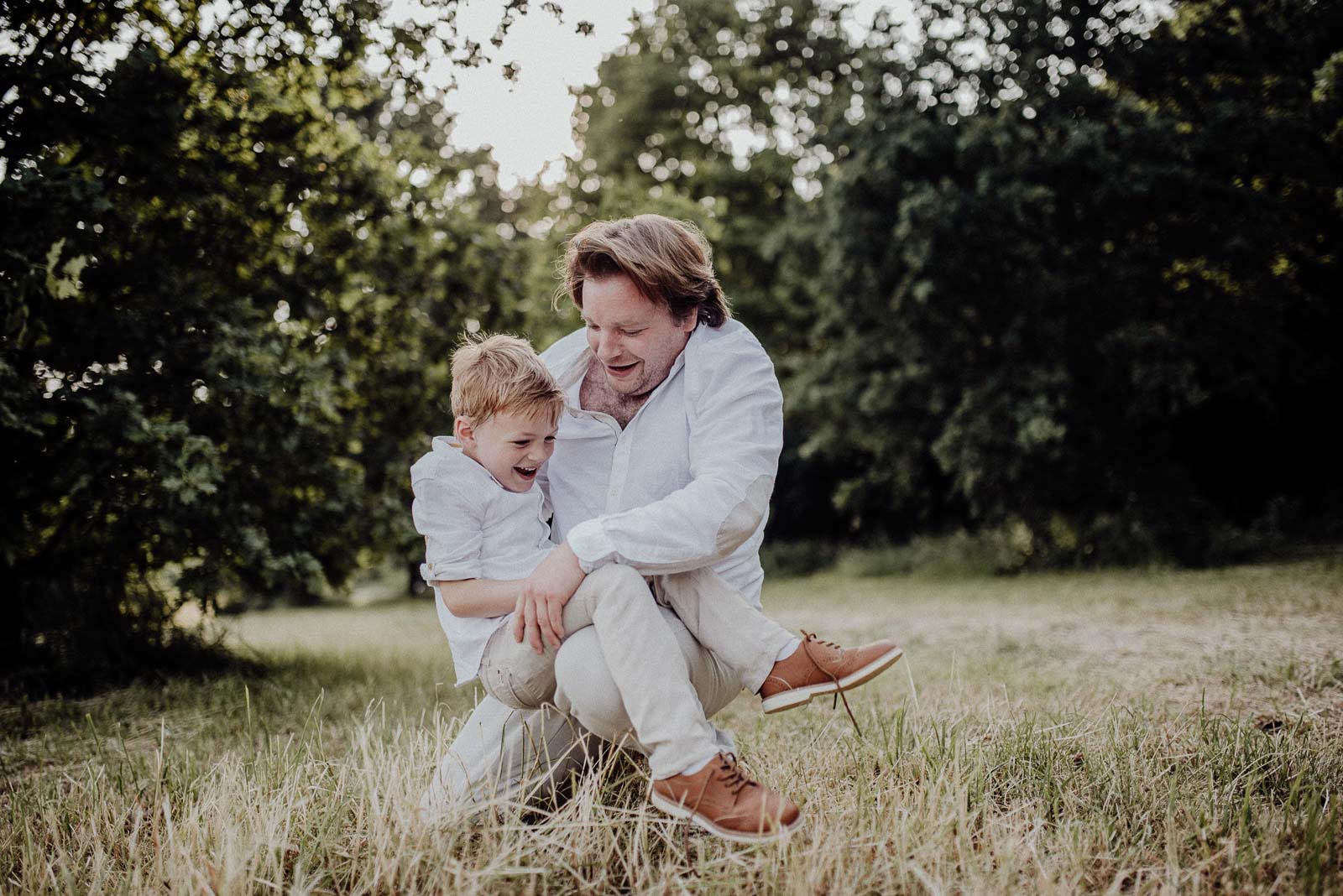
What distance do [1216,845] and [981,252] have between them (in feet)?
39.9

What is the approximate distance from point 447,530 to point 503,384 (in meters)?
0.51

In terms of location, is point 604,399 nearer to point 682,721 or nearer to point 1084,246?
point 682,721

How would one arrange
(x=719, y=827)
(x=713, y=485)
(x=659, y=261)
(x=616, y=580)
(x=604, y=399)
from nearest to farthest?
(x=719, y=827)
(x=616, y=580)
(x=713, y=485)
(x=659, y=261)
(x=604, y=399)

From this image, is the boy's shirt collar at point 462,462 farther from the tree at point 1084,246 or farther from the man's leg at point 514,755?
the tree at point 1084,246

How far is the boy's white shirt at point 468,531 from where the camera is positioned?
9.52 feet

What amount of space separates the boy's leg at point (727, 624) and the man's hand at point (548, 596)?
37 cm

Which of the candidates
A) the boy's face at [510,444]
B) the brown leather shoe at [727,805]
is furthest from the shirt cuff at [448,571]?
the brown leather shoe at [727,805]

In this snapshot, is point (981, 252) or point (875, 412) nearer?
point (981, 252)

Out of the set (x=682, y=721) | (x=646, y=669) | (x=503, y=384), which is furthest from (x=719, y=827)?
(x=503, y=384)

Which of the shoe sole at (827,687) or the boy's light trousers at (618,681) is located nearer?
the boy's light trousers at (618,681)

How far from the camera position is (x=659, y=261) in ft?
9.80

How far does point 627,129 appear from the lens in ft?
71.1

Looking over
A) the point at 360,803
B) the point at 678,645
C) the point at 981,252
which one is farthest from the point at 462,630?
the point at 981,252

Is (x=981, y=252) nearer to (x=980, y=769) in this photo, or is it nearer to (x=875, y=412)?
(x=875, y=412)
